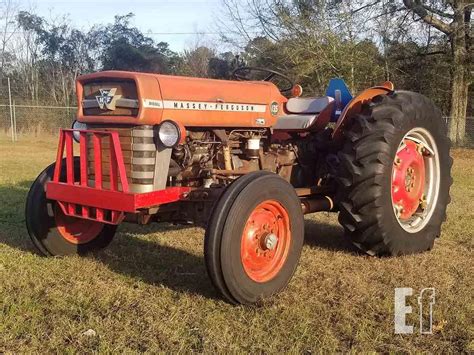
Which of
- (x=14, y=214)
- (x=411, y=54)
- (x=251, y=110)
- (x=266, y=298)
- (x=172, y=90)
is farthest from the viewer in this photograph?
(x=411, y=54)

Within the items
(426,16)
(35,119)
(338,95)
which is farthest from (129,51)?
(338,95)

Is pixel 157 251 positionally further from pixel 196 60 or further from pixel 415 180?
pixel 196 60

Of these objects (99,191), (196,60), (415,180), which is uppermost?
(196,60)

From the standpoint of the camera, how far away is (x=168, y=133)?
12.9 ft

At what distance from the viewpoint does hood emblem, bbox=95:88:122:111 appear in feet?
13.3

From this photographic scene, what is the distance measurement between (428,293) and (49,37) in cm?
→ 3508

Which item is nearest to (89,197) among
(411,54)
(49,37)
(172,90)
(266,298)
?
(172,90)

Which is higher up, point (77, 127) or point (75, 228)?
point (77, 127)

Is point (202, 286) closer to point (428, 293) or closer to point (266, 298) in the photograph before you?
point (266, 298)

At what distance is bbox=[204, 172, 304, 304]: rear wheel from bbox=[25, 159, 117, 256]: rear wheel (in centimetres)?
149

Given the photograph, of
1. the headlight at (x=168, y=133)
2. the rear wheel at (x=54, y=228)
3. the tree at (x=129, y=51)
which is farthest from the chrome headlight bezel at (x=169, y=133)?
the tree at (x=129, y=51)

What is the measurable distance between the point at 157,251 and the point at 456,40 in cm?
1736

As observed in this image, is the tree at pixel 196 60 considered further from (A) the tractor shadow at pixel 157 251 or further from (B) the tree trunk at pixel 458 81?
(A) the tractor shadow at pixel 157 251

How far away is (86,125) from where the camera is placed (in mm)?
4375
